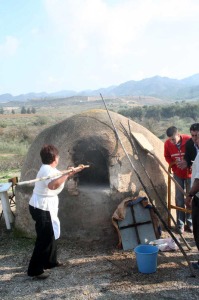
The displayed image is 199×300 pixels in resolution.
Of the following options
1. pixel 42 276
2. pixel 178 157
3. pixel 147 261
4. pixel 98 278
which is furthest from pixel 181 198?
pixel 42 276

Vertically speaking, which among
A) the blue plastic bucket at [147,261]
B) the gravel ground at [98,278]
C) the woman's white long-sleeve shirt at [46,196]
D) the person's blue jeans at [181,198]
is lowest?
the gravel ground at [98,278]

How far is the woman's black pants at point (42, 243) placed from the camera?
4973mm

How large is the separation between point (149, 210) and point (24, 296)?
2530 mm

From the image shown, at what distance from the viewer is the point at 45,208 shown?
494cm

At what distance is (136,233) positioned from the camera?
6.07 meters

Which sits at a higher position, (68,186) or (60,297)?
(68,186)

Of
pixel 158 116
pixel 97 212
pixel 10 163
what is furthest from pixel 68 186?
pixel 158 116

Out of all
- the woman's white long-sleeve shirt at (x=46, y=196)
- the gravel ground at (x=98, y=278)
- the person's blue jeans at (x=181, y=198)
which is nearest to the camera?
the gravel ground at (x=98, y=278)

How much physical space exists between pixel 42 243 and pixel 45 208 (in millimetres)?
548

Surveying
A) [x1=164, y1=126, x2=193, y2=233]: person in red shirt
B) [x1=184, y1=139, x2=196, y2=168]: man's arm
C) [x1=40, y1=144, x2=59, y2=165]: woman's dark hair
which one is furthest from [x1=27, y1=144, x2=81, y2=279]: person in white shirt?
[x1=164, y1=126, x2=193, y2=233]: person in red shirt

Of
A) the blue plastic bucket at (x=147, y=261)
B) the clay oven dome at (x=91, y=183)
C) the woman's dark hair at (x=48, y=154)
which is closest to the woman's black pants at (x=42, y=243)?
→ the woman's dark hair at (x=48, y=154)

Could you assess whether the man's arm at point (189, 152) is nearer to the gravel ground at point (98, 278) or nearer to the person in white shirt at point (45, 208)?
the gravel ground at point (98, 278)

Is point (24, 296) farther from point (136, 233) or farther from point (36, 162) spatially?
point (36, 162)

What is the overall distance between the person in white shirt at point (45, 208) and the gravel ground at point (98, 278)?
0.31 meters
